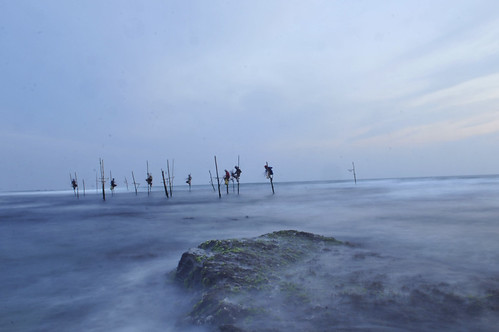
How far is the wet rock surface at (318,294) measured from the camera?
4.14 meters

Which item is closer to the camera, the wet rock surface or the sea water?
the wet rock surface

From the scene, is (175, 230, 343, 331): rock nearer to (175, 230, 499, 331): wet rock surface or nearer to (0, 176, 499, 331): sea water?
(175, 230, 499, 331): wet rock surface

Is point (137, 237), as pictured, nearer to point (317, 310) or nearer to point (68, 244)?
point (68, 244)

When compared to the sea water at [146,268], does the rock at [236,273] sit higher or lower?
higher

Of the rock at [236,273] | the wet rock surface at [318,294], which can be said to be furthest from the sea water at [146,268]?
the rock at [236,273]

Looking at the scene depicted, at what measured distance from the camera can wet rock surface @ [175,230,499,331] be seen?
414 cm

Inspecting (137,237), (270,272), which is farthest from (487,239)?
(137,237)

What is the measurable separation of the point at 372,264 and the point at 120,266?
6.81 metres

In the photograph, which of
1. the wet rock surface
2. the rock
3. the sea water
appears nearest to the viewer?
the wet rock surface

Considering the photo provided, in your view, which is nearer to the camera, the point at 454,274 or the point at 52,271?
the point at 454,274

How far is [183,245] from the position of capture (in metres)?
11.4

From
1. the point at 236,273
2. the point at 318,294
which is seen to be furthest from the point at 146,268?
the point at 318,294

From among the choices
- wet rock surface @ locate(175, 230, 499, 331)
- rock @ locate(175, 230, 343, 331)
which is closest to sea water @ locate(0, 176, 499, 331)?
wet rock surface @ locate(175, 230, 499, 331)

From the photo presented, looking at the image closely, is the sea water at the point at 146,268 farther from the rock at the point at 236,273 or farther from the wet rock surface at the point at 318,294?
the rock at the point at 236,273
